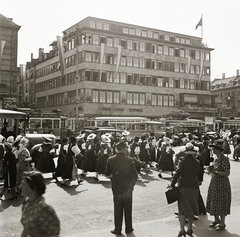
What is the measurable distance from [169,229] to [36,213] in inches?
134

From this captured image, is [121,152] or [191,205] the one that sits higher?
[121,152]

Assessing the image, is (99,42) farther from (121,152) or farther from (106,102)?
(121,152)

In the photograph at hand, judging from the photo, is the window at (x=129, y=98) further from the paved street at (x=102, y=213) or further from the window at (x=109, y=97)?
the paved street at (x=102, y=213)

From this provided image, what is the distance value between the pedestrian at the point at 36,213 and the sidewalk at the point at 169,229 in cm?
244

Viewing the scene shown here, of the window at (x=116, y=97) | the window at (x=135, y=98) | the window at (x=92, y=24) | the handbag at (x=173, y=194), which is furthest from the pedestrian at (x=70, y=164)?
the window at (x=135, y=98)

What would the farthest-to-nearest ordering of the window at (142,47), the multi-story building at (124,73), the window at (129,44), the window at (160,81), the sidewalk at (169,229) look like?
the window at (160,81) → the window at (142,47) → the window at (129,44) → the multi-story building at (124,73) → the sidewalk at (169,229)

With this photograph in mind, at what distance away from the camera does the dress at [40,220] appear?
11.3 ft

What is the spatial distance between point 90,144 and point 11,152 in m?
4.04

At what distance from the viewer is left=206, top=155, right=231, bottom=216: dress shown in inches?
240

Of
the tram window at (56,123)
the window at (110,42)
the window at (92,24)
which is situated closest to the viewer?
the tram window at (56,123)

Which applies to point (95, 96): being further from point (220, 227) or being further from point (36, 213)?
point (36, 213)

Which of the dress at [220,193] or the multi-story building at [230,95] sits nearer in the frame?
the dress at [220,193]

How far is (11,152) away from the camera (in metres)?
9.02

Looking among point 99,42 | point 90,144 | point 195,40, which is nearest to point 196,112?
point 195,40
